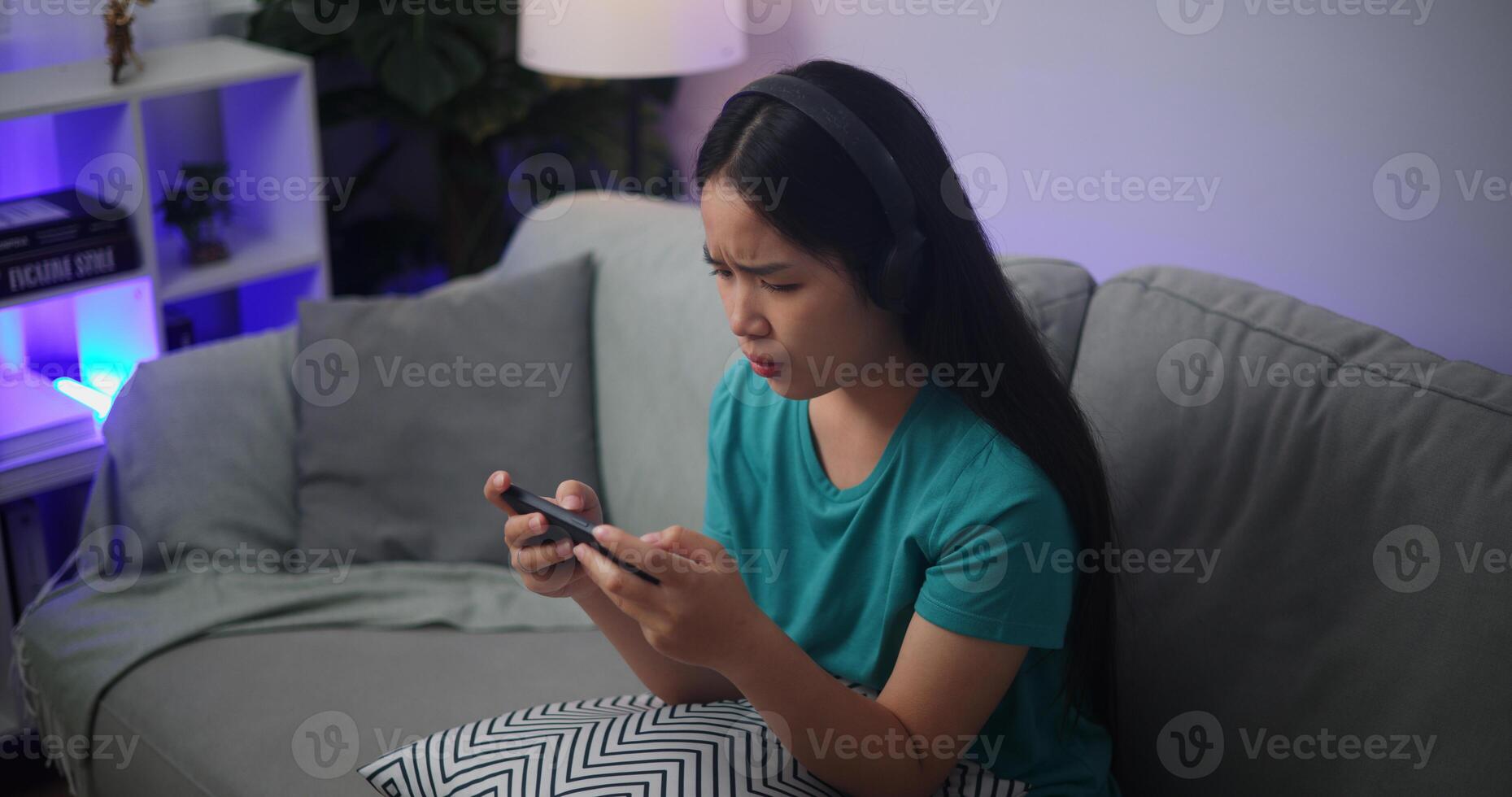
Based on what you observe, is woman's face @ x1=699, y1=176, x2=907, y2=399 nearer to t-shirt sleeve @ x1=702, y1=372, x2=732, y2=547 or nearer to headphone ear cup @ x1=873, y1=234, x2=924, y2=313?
headphone ear cup @ x1=873, y1=234, x2=924, y2=313

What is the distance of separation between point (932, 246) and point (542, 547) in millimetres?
440

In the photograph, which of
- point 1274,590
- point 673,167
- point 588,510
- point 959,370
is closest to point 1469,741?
point 1274,590

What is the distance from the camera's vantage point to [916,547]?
3.76ft

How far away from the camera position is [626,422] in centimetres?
187

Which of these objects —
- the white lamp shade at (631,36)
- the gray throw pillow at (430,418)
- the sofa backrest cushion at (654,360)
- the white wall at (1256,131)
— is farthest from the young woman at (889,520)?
the white lamp shade at (631,36)

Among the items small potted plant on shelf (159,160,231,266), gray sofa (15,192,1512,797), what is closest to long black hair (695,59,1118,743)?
gray sofa (15,192,1512,797)

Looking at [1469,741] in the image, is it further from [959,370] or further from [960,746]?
[959,370]

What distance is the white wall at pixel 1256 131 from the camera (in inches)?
62.1

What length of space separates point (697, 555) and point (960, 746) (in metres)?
0.30

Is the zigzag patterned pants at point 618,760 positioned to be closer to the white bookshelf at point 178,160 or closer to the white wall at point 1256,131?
the white wall at point 1256,131

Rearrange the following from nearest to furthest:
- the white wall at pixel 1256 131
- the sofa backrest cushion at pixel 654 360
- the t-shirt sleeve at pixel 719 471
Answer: the t-shirt sleeve at pixel 719 471 < the white wall at pixel 1256 131 < the sofa backrest cushion at pixel 654 360

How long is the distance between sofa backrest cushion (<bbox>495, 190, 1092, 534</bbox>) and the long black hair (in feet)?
1.69

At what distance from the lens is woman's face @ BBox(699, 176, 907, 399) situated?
41.8 inches

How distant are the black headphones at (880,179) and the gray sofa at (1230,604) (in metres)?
0.42
